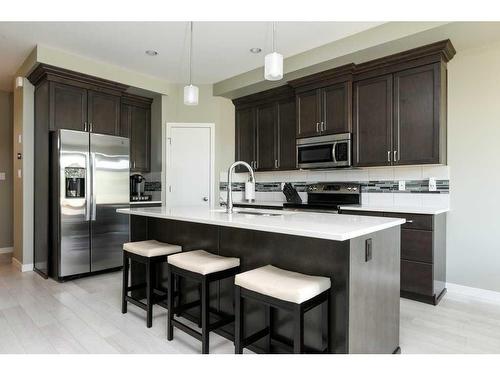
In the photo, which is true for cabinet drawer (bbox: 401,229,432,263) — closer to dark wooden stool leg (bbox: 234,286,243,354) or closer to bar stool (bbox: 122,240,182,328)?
dark wooden stool leg (bbox: 234,286,243,354)

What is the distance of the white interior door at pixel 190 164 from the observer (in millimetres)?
4871

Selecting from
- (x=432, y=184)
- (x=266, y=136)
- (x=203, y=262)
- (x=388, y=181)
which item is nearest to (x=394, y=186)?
(x=388, y=181)

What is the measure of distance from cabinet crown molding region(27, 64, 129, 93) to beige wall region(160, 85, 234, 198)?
854 mm

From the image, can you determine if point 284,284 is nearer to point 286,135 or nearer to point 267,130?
point 286,135

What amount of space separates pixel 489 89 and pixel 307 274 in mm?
2759

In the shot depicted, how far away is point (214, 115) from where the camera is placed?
16.3 feet

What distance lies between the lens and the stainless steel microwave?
12.1 feet

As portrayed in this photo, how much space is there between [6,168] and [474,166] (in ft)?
21.4

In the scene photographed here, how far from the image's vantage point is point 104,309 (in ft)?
9.31

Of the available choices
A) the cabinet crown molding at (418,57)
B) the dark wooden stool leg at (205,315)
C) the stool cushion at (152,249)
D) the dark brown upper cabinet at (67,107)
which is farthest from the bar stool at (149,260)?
the cabinet crown molding at (418,57)

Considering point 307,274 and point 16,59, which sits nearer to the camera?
point 307,274

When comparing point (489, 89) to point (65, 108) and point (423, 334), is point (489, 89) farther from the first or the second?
point (65, 108)
